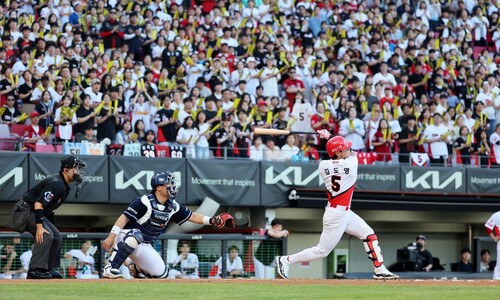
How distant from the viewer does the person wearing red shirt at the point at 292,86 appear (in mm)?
24062

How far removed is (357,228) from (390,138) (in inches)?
343

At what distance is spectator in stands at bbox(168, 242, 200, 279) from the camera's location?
60.7 ft

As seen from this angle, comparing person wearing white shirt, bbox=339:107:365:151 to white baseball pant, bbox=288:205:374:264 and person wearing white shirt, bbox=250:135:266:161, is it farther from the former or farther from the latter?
white baseball pant, bbox=288:205:374:264

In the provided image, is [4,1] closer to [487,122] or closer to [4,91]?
[4,91]

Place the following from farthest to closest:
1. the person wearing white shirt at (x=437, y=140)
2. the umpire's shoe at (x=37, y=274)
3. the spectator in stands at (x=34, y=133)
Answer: the person wearing white shirt at (x=437, y=140), the spectator in stands at (x=34, y=133), the umpire's shoe at (x=37, y=274)

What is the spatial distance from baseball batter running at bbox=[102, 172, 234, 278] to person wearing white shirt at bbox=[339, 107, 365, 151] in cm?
813

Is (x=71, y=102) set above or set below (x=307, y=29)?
below

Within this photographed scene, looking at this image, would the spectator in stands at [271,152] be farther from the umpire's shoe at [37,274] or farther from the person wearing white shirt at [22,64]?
the umpire's shoe at [37,274]

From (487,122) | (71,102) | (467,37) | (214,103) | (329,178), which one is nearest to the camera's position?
(329,178)

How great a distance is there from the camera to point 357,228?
572 inches

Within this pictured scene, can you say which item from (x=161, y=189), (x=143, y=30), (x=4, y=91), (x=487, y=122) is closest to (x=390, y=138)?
(x=487, y=122)

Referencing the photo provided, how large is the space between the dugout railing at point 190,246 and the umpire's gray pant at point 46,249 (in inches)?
114

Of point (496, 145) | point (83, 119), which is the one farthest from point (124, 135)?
point (496, 145)

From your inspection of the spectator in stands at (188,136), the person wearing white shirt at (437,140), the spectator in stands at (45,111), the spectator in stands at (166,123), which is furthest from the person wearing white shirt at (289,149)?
the spectator in stands at (45,111)
